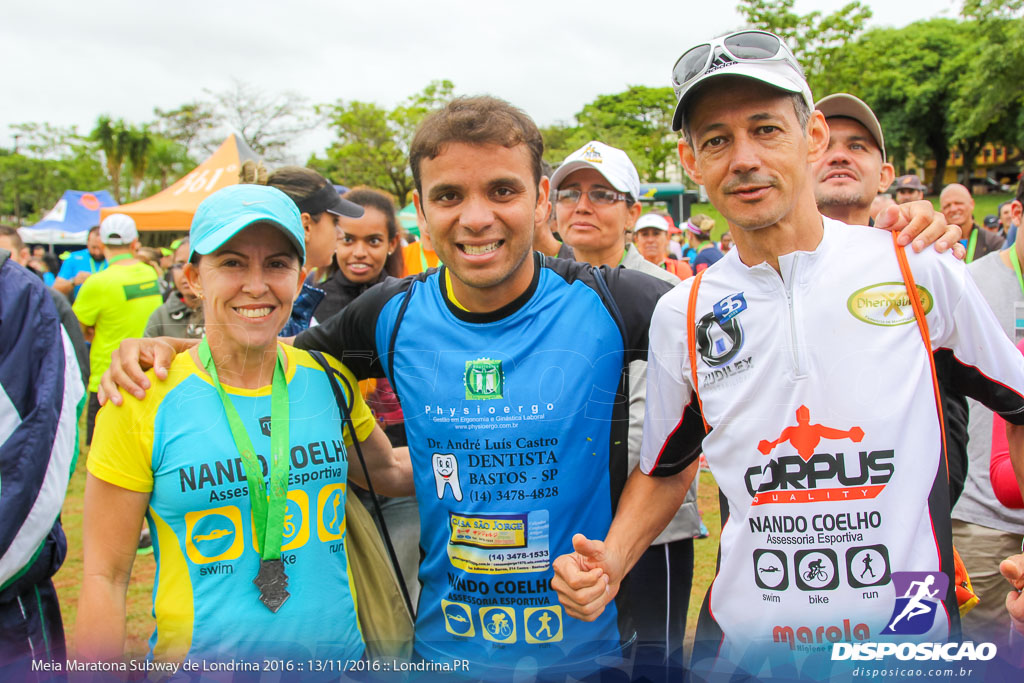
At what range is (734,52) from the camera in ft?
5.72

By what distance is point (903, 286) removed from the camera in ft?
5.43

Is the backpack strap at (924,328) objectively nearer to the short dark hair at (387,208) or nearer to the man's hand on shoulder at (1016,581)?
the man's hand on shoulder at (1016,581)

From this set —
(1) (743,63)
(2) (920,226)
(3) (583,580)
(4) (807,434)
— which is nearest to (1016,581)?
(4) (807,434)

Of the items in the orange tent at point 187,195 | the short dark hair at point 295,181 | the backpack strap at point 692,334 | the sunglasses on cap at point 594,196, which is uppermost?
the orange tent at point 187,195

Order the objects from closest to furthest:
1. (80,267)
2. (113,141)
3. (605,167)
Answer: (605,167) → (80,267) → (113,141)

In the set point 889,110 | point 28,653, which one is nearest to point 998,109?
Answer: point 889,110

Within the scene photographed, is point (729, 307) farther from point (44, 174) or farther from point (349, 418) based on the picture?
point (44, 174)

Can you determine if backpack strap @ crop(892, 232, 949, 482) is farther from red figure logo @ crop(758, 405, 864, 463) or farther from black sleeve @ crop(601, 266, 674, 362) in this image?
black sleeve @ crop(601, 266, 674, 362)

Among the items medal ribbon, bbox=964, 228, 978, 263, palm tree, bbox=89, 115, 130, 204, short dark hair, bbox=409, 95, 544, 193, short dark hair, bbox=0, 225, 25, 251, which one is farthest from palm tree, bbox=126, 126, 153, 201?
short dark hair, bbox=409, 95, 544, 193

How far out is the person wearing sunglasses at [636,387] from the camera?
2.27 metres

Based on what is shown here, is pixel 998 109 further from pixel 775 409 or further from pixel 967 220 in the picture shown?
pixel 775 409

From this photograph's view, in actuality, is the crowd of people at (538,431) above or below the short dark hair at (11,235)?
below

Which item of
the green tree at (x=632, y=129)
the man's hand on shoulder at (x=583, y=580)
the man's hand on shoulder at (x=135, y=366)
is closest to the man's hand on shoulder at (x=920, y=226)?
the man's hand on shoulder at (x=583, y=580)

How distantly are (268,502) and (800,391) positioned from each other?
4.65ft
